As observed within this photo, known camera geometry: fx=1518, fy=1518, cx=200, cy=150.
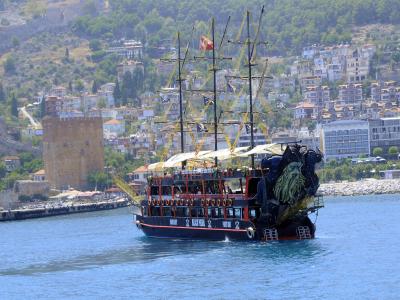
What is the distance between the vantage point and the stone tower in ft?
472

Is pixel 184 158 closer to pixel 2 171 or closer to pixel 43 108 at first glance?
pixel 2 171

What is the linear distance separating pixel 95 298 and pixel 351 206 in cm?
5709

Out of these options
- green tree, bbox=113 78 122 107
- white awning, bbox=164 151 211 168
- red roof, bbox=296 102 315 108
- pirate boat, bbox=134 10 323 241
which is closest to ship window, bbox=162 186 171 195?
pirate boat, bbox=134 10 323 241

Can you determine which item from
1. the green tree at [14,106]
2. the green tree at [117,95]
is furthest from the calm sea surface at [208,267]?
the green tree at [117,95]

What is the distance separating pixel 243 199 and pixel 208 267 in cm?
837

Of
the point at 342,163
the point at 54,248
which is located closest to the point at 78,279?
the point at 54,248

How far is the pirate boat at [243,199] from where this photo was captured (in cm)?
6800

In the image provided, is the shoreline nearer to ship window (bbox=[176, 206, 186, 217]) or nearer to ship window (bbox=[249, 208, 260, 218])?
ship window (bbox=[176, 206, 186, 217])

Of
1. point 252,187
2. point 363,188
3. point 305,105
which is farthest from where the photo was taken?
point 305,105

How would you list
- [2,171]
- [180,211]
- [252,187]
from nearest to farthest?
[252,187]
[180,211]
[2,171]

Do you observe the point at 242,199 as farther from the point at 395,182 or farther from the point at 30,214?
the point at 395,182

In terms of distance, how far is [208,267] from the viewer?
61812mm

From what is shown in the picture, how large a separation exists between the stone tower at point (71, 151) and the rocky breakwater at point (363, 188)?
75.2 ft

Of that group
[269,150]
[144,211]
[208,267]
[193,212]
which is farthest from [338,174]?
[208,267]
